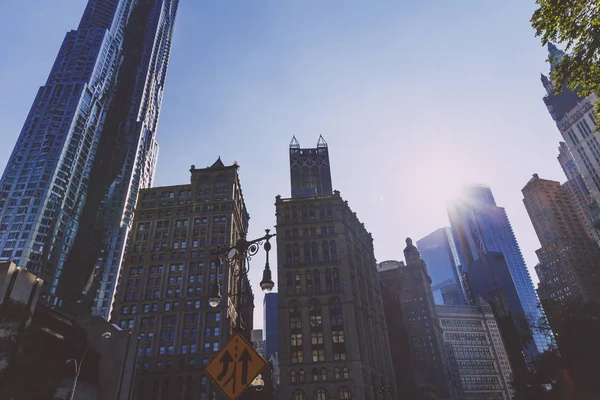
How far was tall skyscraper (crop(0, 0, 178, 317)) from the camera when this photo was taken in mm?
101875

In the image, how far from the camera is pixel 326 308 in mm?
81312

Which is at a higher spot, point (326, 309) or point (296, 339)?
point (326, 309)

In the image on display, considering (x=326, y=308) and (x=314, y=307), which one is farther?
(x=314, y=307)

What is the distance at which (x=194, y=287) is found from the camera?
82.8m

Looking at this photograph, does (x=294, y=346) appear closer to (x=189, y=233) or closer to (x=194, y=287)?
(x=194, y=287)

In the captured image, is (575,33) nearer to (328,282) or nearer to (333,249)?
(328,282)

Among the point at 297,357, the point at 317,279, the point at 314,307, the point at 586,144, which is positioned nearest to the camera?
the point at 297,357

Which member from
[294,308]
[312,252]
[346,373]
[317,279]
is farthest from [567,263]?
[294,308]

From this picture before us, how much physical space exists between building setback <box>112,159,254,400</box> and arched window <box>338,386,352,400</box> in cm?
2426

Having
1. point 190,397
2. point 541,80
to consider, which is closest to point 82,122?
point 190,397

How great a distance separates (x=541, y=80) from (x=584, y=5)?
20080 cm

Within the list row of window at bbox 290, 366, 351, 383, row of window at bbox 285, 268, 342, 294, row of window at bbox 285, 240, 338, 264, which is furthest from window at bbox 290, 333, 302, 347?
row of window at bbox 285, 240, 338, 264

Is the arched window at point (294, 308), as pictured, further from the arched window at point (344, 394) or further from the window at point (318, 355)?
the arched window at point (344, 394)

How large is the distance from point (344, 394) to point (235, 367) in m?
70.6
